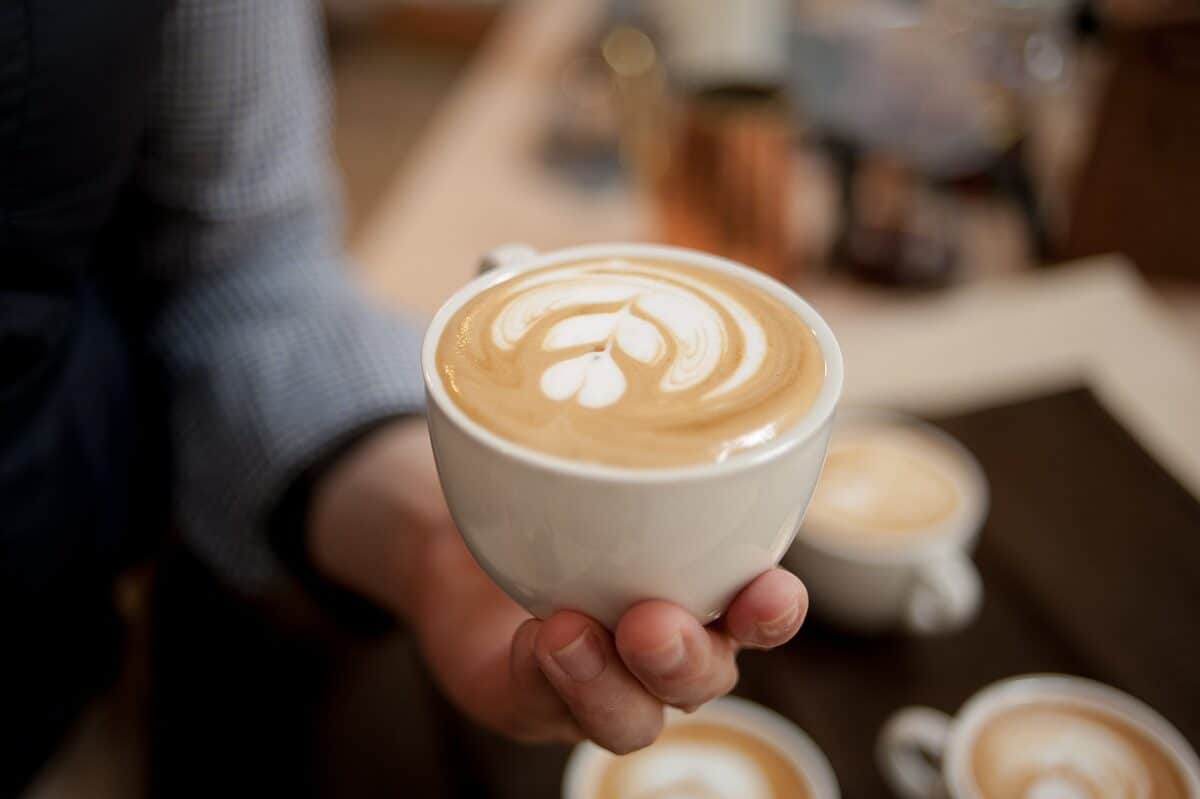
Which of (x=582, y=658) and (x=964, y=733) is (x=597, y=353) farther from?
(x=964, y=733)

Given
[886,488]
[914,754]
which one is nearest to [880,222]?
[886,488]

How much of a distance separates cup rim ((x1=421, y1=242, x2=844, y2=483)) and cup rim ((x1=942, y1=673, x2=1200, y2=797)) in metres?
0.28

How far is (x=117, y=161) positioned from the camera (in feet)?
1.89

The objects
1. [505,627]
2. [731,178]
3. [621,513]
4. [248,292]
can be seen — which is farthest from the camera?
[731,178]

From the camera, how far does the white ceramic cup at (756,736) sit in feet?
1.84

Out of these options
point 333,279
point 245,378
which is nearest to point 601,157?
point 333,279

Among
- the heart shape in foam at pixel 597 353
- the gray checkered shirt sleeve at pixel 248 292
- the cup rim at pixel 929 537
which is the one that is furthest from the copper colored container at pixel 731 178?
the heart shape in foam at pixel 597 353

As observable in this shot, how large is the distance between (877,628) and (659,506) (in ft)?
1.34

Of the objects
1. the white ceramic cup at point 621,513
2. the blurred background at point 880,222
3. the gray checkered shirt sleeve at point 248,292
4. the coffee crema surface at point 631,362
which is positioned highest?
the coffee crema surface at point 631,362

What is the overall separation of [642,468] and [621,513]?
0.02 meters

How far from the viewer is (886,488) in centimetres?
74

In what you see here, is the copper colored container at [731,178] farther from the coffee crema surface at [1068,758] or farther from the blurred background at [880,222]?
the coffee crema surface at [1068,758]

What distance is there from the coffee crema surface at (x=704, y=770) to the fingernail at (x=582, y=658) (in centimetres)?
20

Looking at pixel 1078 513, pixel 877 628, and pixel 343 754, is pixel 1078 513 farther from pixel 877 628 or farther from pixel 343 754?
pixel 343 754
